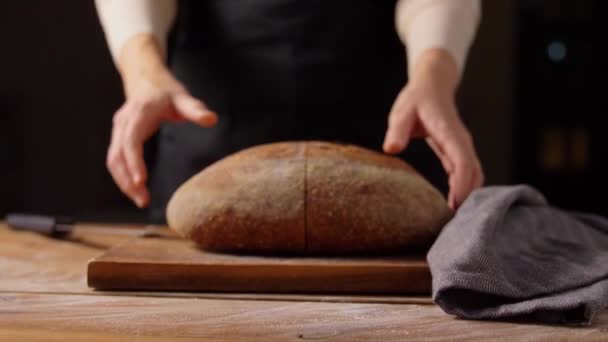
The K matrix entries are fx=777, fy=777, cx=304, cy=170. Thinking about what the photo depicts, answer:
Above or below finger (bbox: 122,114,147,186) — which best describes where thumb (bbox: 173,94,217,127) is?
above

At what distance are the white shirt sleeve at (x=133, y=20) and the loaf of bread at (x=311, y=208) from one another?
0.40 metres

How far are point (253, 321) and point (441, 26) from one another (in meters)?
0.64

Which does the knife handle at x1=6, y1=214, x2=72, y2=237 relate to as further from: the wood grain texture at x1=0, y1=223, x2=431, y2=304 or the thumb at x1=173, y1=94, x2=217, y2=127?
the thumb at x1=173, y1=94, x2=217, y2=127

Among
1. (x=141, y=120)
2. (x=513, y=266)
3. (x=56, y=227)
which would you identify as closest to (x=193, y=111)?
(x=141, y=120)

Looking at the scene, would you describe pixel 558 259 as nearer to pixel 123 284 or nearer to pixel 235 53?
pixel 123 284

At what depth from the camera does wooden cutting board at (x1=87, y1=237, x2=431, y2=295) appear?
74cm

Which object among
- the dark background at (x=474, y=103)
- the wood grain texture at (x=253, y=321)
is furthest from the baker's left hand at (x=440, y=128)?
the dark background at (x=474, y=103)

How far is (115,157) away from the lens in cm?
94

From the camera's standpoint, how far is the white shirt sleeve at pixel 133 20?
3.82 feet

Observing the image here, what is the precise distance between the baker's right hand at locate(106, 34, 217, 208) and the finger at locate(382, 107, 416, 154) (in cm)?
21

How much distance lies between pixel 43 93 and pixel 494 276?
2.39 m

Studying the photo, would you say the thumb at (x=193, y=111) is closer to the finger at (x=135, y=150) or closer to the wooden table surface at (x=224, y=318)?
the finger at (x=135, y=150)

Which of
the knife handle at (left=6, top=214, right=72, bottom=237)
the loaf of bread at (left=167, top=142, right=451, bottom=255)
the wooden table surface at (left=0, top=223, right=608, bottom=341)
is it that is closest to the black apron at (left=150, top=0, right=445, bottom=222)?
the knife handle at (left=6, top=214, right=72, bottom=237)

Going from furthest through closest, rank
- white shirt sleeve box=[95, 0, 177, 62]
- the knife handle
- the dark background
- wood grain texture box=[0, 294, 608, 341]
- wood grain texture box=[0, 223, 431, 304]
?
the dark background → white shirt sleeve box=[95, 0, 177, 62] → the knife handle → wood grain texture box=[0, 223, 431, 304] → wood grain texture box=[0, 294, 608, 341]
